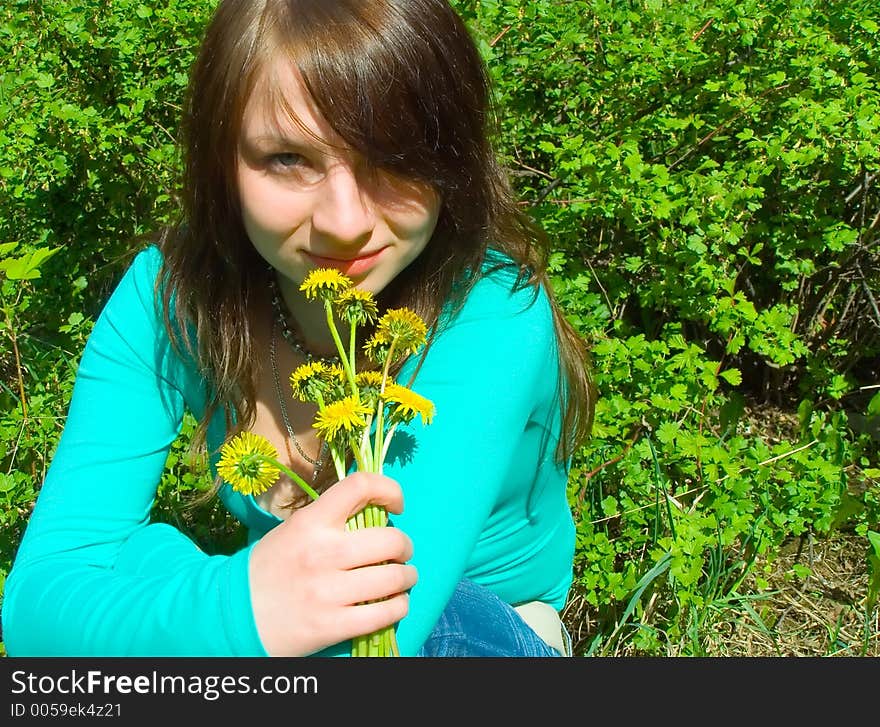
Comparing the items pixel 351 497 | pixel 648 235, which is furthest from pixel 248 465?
pixel 648 235

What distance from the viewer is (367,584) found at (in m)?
1.12

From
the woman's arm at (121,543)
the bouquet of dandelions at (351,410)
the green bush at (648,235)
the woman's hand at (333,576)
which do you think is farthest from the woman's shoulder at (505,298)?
the green bush at (648,235)

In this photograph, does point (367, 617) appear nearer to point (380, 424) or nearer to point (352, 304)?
point (380, 424)

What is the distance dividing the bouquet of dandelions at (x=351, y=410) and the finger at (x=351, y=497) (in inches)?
0.9

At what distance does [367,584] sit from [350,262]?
1.62 feet

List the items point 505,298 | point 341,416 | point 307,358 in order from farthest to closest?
point 307,358 → point 505,298 → point 341,416

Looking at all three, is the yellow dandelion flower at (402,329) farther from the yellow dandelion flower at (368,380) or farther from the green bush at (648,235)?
the green bush at (648,235)

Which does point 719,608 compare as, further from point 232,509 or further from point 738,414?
point 232,509

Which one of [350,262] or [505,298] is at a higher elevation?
[350,262]

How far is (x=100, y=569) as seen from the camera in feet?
4.73

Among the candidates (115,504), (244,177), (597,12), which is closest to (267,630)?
(115,504)

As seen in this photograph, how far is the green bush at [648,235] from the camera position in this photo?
2.28 meters

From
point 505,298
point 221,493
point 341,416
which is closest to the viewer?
point 341,416

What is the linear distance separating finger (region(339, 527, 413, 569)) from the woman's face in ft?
1.42
